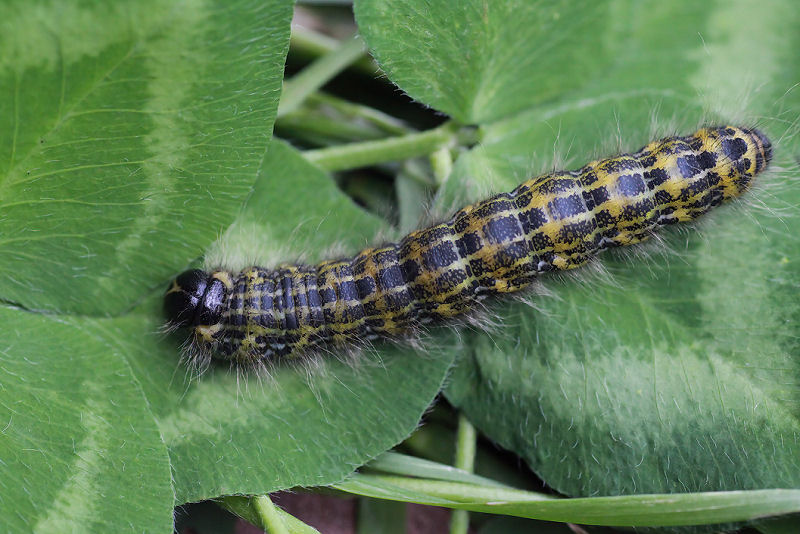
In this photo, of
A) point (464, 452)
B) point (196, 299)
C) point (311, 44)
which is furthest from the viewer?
point (311, 44)

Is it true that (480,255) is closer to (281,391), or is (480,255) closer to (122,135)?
(281,391)

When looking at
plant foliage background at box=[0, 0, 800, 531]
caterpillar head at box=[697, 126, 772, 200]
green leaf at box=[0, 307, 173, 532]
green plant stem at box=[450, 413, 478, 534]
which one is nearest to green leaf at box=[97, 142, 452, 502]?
plant foliage background at box=[0, 0, 800, 531]

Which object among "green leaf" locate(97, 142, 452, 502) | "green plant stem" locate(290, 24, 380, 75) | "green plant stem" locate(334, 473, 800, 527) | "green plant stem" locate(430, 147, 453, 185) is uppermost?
"green plant stem" locate(290, 24, 380, 75)

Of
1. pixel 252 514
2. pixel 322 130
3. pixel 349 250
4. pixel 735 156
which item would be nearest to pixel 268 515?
pixel 252 514

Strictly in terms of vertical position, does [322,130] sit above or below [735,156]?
above

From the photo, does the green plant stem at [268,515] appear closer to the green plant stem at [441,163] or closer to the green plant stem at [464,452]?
the green plant stem at [464,452]

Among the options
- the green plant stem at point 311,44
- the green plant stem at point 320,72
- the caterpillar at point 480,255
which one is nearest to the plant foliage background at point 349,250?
the caterpillar at point 480,255

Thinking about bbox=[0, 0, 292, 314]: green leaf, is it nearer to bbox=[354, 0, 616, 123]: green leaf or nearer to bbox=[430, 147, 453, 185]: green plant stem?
bbox=[354, 0, 616, 123]: green leaf
